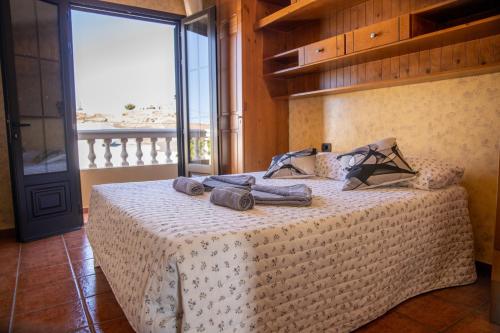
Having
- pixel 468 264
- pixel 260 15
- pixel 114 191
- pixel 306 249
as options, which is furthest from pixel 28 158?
pixel 468 264

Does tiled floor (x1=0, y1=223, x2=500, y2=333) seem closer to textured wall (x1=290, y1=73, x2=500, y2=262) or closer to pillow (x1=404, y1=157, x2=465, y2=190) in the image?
textured wall (x1=290, y1=73, x2=500, y2=262)

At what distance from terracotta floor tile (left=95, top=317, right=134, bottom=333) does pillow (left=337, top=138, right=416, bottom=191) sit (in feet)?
4.63

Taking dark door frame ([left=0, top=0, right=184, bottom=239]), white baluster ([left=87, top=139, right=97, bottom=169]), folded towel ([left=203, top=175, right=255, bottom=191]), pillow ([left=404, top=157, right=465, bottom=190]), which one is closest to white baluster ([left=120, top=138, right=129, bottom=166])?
white baluster ([left=87, top=139, right=97, bottom=169])

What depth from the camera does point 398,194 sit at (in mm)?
1941

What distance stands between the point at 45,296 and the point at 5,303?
7.5 inches

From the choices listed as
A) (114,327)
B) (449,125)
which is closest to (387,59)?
(449,125)

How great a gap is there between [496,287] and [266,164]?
7.49 ft

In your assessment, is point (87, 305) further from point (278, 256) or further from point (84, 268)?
point (278, 256)

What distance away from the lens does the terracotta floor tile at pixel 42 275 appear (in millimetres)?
2207

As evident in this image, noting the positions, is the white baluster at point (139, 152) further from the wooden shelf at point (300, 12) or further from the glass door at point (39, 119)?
the wooden shelf at point (300, 12)

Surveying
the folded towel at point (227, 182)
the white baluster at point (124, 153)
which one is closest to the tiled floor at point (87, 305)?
the folded towel at point (227, 182)

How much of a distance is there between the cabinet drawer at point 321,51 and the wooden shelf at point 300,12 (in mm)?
309

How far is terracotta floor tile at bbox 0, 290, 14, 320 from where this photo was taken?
183 centimetres

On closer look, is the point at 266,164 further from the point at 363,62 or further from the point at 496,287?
the point at 496,287
